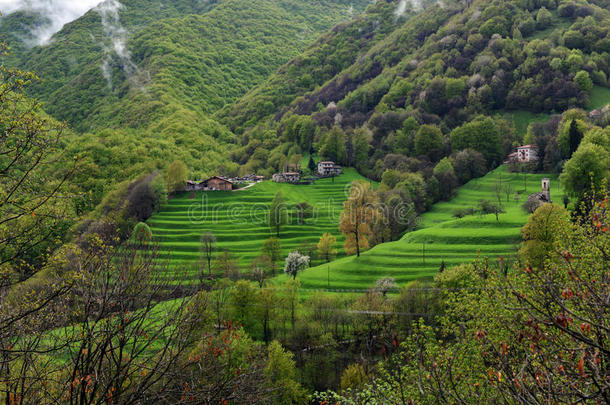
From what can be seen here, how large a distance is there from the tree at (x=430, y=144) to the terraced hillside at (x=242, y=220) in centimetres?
2114

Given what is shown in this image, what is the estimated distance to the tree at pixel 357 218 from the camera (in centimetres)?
5478

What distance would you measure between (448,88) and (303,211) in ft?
203

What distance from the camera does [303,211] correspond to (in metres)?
72.8

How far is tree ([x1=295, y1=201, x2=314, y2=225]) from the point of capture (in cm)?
7189

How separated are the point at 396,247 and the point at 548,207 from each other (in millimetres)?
19179

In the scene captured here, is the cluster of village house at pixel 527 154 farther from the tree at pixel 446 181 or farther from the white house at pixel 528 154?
the tree at pixel 446 181

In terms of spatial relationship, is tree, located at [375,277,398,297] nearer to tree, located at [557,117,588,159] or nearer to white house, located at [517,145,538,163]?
tree, located at [557,117,588,159]

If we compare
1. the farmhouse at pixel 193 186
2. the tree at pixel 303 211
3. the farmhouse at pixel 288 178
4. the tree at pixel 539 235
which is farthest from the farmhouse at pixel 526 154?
the farmhouse at pixel 193 186

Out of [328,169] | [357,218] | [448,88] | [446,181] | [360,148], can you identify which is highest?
[448,88]

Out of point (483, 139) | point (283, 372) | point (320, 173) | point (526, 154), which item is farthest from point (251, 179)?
point (283, 372)

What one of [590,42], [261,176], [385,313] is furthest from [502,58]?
[385,313]

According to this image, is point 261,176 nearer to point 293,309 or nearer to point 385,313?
point 293,309

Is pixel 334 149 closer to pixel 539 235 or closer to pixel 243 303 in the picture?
pixel 243 303

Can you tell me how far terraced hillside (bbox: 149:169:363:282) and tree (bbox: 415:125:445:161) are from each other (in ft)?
69.4
